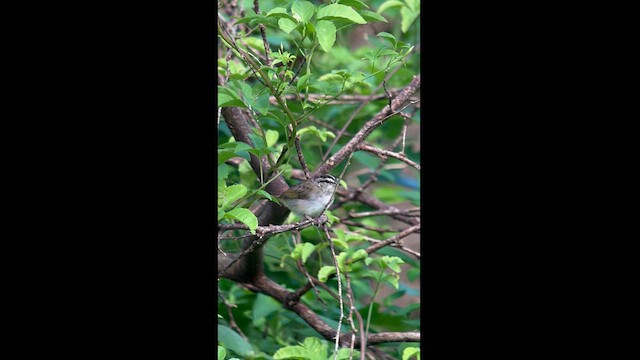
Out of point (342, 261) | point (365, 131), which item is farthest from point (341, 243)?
point (365, 131)

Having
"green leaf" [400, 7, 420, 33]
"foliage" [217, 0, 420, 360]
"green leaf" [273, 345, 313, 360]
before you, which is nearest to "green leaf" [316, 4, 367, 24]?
"foliage" [217, 0, 420, 360]

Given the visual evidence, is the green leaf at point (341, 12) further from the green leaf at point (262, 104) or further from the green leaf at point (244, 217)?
the green leaf at point (244, 217)

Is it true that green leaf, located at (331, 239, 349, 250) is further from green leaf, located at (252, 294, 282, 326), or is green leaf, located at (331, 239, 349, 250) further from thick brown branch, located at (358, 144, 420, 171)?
green leaf, located at (252, 294, 282, 326)

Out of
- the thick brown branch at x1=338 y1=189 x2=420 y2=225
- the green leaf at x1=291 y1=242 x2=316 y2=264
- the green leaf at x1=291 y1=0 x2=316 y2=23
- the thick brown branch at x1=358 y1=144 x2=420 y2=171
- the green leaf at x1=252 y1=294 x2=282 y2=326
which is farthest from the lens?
the thick brown branch at x1=338 y1=189 x2=420 y2=225

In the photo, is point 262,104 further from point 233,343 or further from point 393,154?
point 233,343

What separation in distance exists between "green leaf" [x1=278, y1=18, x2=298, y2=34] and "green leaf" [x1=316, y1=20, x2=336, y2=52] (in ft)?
0.20

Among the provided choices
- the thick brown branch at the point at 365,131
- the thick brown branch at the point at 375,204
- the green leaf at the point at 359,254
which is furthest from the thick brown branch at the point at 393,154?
the thick brown branch at the point at 375,204

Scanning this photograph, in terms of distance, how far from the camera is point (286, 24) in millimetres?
2156

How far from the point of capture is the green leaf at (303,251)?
2895mm

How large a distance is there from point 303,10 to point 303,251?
0.98 m

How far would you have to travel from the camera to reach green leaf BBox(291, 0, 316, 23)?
85.7 inches

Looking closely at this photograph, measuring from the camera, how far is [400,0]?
3.52m
